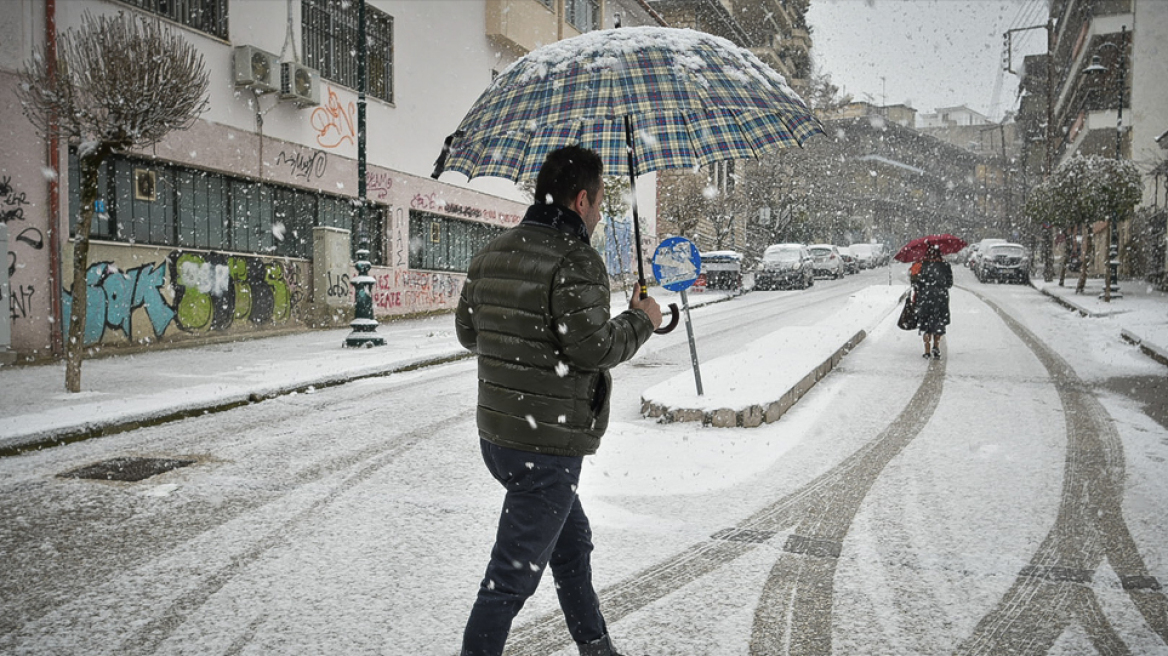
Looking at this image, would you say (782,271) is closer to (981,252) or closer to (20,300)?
(981,252)

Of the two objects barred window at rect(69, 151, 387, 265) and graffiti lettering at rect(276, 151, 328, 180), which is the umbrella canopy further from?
graffiti lettering at rect(276, 151, 328, 180)

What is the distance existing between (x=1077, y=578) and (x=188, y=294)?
1376 cm

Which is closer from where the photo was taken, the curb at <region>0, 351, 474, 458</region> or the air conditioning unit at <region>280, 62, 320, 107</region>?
the curb at <region>0, 351, 474, 458</region>

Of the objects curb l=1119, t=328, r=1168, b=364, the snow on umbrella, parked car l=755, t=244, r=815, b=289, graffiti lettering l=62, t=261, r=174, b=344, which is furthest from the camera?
parked car l=755, t=244, r=815, b=289

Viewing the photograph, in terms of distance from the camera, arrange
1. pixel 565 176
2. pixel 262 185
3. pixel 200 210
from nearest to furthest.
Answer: pixel 565 176 → pixel 200 210 → pixel 262 185

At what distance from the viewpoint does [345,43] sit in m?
18.4

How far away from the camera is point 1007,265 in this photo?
111 feet

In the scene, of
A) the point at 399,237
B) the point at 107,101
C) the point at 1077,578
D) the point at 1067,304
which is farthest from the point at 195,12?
the point at 1067,304

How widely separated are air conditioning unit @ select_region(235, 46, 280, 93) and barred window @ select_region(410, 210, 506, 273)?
6024mm

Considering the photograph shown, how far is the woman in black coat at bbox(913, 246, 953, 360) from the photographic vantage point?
1182cm

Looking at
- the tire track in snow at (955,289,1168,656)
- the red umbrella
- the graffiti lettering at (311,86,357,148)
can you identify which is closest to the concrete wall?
the red umbrella

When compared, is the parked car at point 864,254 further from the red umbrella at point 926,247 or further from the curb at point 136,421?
the curb at point 136,421

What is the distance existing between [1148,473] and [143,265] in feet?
43.7

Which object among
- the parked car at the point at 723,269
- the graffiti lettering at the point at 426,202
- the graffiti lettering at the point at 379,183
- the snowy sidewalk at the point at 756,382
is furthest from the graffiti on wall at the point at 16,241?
the parked car at the point at 723,269
